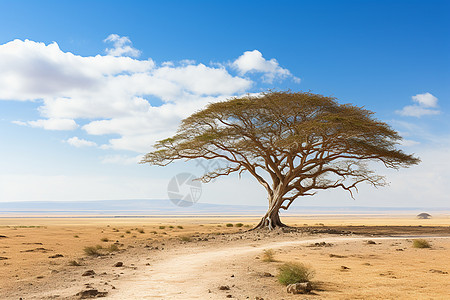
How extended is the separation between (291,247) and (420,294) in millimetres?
10523

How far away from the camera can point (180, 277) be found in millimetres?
11727

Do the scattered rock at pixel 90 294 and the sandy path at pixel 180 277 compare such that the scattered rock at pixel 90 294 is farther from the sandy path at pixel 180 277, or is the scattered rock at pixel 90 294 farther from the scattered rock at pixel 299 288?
the scattered rock at pixel 299 288

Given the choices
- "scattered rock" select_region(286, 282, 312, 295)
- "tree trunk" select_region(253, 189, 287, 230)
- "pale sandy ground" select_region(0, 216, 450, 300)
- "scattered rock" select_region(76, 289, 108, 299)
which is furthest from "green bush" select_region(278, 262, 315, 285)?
"tree trunk" select_region(253, 189, 287, 230)

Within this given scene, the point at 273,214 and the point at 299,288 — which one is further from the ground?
the point at 273,214

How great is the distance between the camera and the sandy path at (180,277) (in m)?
9.47

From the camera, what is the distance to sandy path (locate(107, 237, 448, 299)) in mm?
9469

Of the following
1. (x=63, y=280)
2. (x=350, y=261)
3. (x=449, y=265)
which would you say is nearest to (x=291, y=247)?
(x=350, y=261)

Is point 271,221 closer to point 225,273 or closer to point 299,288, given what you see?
point 225,273

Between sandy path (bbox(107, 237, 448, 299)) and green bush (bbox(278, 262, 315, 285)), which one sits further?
green bush (bbox(278, 262, 315, 285))

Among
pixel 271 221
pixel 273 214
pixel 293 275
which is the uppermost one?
pixel 273 214

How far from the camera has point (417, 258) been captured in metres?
16.3

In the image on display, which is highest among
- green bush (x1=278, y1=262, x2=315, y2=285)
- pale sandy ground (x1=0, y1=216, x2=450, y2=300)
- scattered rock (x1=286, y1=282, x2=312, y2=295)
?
green bush (x1=278, y1=262, x2=315, y2=285)

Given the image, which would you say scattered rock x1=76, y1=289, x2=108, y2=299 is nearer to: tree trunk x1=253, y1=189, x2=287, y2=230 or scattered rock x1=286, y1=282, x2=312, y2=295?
scattered rock x1=286, y1=282, x2=312, y2=295

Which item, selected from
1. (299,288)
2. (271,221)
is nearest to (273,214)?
(271,221)
